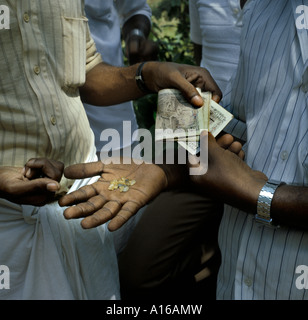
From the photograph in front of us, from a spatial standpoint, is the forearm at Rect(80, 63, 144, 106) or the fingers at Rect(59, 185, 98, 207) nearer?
the fingers at Rect(59, 185, 98, 207)

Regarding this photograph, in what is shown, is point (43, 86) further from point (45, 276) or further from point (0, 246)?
point (45, 276)

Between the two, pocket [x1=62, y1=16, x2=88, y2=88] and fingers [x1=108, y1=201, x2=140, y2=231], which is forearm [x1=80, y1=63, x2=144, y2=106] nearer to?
pocket [x1=62, y1=16, x2=88, y2=88]

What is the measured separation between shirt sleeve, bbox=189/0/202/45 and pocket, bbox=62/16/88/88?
61.8 inches

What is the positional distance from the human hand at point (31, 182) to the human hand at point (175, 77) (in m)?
0.67

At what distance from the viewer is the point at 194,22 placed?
3.13m

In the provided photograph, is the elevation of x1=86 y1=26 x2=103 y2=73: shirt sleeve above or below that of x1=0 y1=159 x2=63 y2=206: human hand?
above

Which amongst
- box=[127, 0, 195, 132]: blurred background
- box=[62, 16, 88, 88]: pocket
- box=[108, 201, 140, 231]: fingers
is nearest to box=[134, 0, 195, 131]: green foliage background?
box=[127, 0, 195, 132]: blurred background

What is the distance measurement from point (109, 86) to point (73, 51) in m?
0.30

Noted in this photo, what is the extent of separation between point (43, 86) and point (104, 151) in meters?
1.25

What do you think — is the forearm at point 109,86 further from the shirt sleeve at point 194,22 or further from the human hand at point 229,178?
the shirt sleeve at point 194,22

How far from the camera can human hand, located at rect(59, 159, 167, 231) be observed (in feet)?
4.44

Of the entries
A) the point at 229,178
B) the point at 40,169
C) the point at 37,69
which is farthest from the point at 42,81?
the point at 229,178

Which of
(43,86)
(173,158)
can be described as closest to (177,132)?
(173,158)

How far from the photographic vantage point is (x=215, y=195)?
1585 mm
